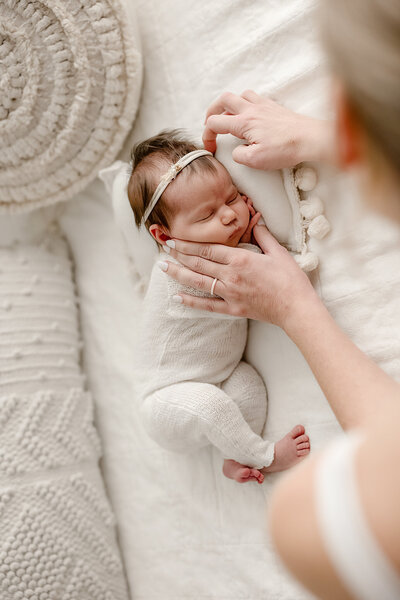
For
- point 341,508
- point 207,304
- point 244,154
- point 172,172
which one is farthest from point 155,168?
point 341,508

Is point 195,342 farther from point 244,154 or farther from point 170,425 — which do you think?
point 244,154

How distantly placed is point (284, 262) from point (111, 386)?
595 millimetres

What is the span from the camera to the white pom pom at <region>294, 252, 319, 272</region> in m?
1.04

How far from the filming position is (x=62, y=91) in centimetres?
121

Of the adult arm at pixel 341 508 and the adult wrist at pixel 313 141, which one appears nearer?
the adult arm at pixel 341 508

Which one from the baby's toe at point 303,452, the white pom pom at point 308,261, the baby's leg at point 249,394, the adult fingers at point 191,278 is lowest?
the baby's toe at point 303,452

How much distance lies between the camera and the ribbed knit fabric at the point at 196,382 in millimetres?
1065

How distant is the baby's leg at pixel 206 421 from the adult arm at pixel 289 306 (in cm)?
17

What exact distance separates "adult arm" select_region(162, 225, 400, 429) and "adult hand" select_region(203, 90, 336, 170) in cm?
14

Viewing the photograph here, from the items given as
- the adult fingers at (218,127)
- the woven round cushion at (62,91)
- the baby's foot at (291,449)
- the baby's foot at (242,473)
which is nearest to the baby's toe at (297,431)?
the baby's foot at (291,449)

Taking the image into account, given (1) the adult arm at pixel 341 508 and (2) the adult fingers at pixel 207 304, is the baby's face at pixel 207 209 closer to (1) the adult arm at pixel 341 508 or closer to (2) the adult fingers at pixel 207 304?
(2) the adult fingers at pixel 207 304

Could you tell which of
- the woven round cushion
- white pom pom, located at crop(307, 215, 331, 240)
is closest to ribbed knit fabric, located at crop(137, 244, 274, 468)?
white pom pom, located at crop(307, 215, 331, 240)

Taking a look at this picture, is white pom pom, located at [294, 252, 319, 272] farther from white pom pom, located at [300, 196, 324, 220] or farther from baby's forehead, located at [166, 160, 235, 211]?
baby's forehead, located at [166, 160, 235, 211]

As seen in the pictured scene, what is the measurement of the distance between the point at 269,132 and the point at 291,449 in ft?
1.89
